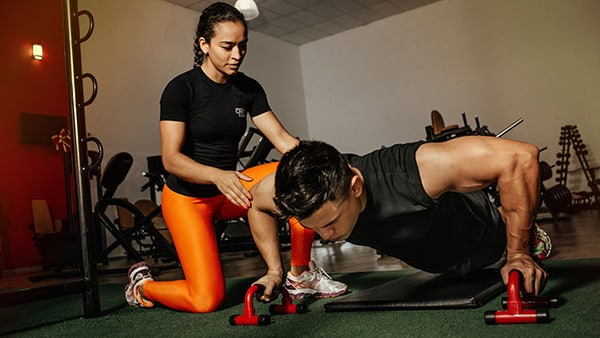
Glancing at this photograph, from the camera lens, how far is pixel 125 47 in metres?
6.34

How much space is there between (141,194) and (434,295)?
524 centimetres

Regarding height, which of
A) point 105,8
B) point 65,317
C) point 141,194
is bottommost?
point 65,317

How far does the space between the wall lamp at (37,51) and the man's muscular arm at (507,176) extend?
573 cm

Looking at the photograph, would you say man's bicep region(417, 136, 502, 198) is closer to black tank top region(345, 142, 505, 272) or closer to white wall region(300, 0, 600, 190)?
black tank top region(345, 142, 505, 272)

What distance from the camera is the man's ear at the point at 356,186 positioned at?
53.5 inches

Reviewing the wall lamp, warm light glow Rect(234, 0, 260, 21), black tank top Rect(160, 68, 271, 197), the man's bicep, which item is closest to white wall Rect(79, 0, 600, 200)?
the wall lamp

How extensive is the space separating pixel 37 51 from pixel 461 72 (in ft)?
18.9

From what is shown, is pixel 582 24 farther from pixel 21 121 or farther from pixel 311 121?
pixel 21 121

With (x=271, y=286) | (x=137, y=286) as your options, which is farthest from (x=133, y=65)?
(x=271, y=286)

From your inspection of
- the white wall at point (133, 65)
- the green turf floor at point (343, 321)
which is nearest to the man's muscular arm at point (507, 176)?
the green turf floor at point (343, 321)

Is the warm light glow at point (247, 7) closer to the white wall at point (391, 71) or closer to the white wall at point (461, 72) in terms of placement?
Result: the white wall at point (391, 71)

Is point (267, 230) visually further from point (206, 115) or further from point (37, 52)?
point (37, 52)

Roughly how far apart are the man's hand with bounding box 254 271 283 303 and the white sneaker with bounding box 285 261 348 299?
0.31 metres

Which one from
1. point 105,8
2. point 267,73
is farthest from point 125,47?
point 267,73
